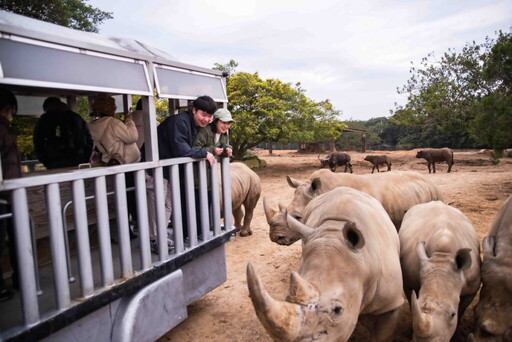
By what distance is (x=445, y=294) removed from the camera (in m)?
3.30

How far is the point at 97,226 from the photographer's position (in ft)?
10.0

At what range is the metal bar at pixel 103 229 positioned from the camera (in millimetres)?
3051

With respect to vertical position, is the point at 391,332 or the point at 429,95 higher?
the point at 429,95

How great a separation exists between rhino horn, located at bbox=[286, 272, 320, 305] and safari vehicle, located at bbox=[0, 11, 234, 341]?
149cm

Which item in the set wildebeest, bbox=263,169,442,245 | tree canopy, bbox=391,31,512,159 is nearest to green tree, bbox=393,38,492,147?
tree canopy, bbox=391,31,512,159

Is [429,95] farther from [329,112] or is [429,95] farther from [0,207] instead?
[0,207]

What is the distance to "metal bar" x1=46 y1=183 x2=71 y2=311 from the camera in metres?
2.68

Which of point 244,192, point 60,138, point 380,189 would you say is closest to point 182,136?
point 60,138

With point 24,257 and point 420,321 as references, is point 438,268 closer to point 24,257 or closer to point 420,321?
point 420,321

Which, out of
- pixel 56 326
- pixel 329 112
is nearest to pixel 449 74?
pixel 329 112

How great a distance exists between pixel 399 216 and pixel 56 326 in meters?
5.28

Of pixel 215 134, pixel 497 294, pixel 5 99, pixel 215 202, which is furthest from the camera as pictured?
pixel 215 134

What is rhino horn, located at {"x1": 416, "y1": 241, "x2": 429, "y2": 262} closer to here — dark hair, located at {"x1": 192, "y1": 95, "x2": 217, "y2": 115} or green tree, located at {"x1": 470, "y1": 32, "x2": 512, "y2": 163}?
dark hair, located at {"x1": 192, "y1": 95, "x2": 217, "y2": 115}

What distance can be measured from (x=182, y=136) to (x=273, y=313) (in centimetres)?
242
